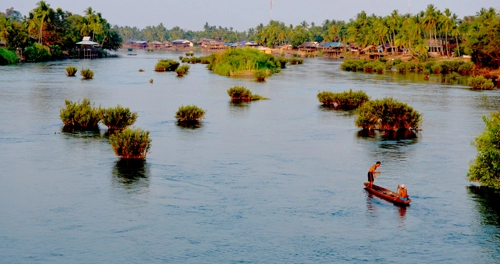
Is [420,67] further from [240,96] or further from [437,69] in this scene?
[240,96]

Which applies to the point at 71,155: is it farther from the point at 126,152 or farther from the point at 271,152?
the point at 271,152

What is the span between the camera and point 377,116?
50.1 meters

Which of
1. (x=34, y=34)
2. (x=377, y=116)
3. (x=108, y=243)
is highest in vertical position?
(x=34, y=34)

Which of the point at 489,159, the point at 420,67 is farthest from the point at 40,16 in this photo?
the point at 489,159

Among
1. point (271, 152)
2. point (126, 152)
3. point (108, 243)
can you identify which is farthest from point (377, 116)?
point (108, 243)

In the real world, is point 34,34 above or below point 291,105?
above

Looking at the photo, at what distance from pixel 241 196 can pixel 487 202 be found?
11.0m

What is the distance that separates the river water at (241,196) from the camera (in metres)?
24.0

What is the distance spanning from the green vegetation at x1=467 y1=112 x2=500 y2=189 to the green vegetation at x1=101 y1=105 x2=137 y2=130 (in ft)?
79.4

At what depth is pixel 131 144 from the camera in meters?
37.9

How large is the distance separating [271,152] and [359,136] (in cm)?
937

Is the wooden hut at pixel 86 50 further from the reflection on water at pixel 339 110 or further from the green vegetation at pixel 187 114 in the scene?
the green vegetation at pixel 187 114

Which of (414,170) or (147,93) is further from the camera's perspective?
(147,93)

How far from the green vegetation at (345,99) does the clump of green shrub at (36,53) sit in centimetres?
8889
